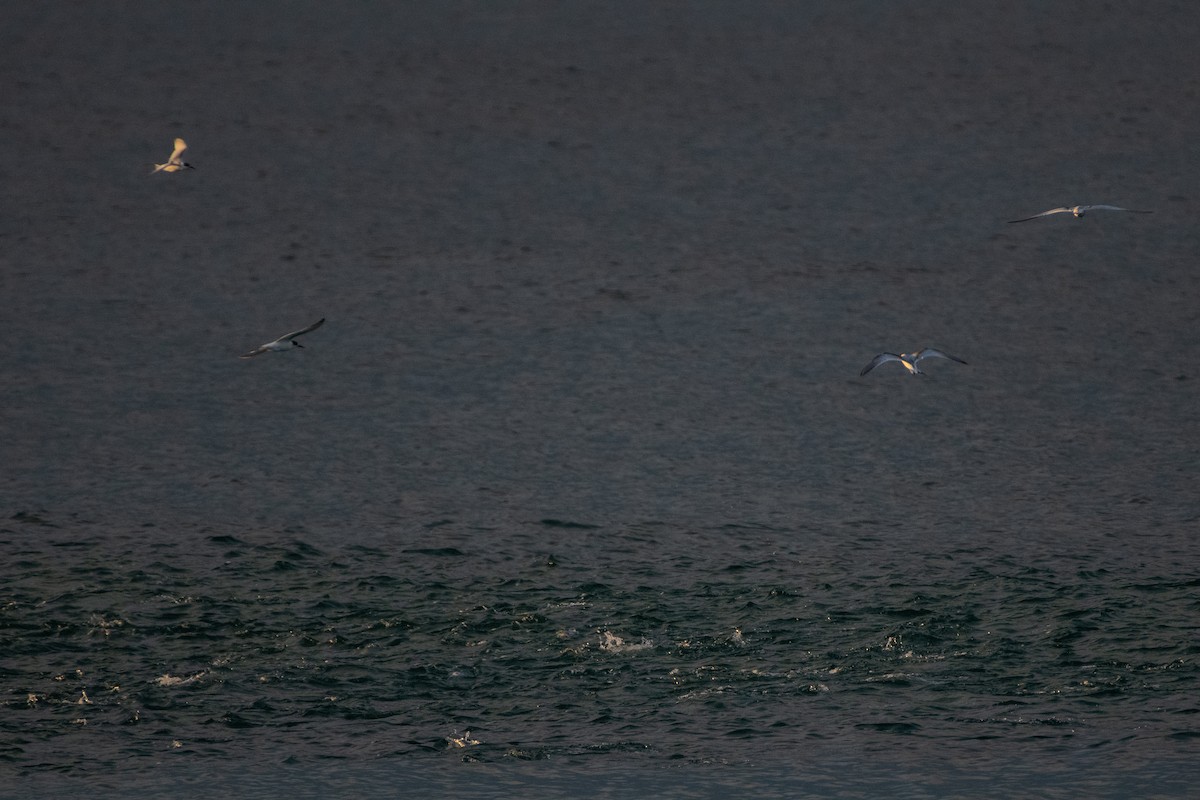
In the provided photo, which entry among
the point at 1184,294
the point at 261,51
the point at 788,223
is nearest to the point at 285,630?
the point at 788,223

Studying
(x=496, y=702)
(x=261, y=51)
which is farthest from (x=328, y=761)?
(x=261, y=51)

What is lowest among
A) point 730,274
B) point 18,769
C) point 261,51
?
point 18,769

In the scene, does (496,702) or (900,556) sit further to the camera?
(900,556)

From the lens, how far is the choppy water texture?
1029 centimetres

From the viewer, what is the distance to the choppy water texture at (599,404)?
1029 centimetres

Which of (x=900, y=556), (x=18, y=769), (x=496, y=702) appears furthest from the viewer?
(x=900, y=556)

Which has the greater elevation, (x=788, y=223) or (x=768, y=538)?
(x=788, y=223)

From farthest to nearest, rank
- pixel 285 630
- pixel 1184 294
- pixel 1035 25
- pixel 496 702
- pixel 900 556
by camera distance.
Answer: pixel 1035 25
pixel 1184 294
pixel 900 556
pixel 285 630
pixel 496 702

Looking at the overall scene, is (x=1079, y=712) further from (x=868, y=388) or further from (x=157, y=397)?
(x=157, y=397)

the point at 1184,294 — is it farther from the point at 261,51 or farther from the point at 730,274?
the point at 261,51

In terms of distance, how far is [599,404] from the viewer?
49.2 feet

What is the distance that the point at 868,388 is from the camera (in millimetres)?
15336

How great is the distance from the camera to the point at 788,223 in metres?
17.7

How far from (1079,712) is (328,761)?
4.70 meters
